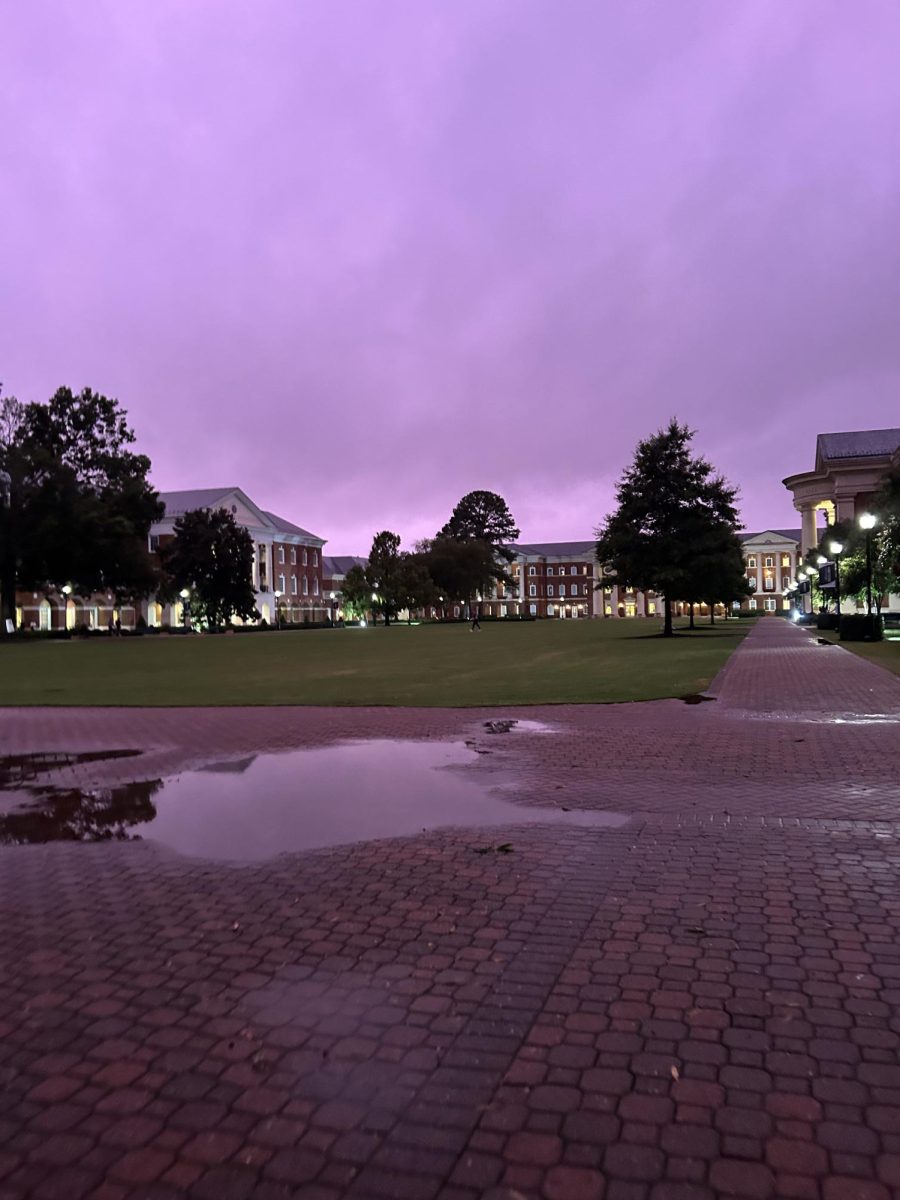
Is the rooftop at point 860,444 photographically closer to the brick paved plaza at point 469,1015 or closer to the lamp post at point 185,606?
the lamp post at point 185,606

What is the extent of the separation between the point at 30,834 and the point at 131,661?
2858 centimetres

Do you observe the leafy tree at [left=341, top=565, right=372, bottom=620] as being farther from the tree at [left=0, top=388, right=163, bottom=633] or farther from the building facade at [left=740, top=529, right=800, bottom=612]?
the building facade at [left=740, top=529, right=800, bottom=612]

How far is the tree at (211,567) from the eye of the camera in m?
83.9

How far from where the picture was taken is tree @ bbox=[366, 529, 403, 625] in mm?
104000

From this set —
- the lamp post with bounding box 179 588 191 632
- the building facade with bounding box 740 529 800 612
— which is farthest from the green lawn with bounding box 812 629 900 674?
the building facade with bounding box 740 529 800 612

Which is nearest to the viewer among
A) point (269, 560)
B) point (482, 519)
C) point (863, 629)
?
point (863, 629)

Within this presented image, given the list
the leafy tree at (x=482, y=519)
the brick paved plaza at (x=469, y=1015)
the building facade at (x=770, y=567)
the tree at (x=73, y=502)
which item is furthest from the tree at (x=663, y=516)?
the building facade at (x=770, y=567)

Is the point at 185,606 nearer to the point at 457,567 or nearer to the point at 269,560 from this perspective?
the point at 269,560

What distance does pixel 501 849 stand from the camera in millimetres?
6543

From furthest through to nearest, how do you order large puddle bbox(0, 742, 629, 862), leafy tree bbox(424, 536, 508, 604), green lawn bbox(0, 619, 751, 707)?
leafy tree bbox(424, 536, 508, 604) → green lawn bbox(0, 619, 751, 707) → large puddle bbox(0, 742, 629, 862)

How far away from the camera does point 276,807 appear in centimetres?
816

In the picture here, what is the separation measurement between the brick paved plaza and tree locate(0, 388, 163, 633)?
59129mm

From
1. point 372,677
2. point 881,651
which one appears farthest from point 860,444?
point 372,677

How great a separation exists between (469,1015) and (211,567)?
274ft
